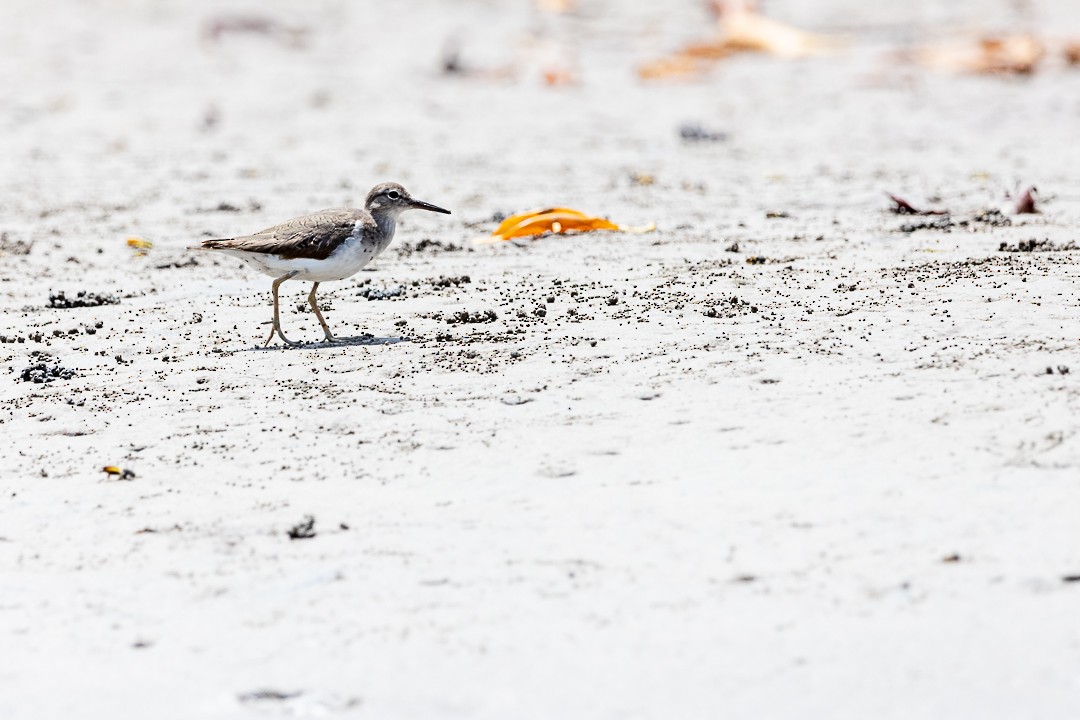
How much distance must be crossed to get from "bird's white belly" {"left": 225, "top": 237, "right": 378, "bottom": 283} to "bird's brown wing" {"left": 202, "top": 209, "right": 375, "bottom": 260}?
0.03 meters

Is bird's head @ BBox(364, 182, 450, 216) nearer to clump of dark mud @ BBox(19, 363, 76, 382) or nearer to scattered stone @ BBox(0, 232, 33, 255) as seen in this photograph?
clump of dark mud @ BBox(19, 363, 76, 382)

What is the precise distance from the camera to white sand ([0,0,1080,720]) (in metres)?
4.11

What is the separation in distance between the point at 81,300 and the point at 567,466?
13.3 feet

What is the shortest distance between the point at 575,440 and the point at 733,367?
3.43 feet

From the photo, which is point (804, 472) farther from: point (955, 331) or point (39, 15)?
point (39, 15)

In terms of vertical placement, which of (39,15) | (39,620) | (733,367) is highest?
(39,15)

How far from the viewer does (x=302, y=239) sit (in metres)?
7.26

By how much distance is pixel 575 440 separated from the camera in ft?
18.5

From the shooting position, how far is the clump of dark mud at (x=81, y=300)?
26.7ft

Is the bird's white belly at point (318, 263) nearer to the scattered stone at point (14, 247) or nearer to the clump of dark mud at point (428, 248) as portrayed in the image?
the clump of dark mud at point (428, 248)

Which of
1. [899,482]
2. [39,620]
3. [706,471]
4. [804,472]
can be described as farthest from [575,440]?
[39,620]

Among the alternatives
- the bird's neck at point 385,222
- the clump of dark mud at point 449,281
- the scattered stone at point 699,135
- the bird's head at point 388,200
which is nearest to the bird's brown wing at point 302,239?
the bird's neck at point 385,222

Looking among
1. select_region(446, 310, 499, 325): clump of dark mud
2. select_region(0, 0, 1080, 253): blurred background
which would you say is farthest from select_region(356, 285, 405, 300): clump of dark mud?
select_region(0, 0, 1080, 253): blurred background

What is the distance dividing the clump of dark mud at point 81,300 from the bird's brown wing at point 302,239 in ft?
3.86
